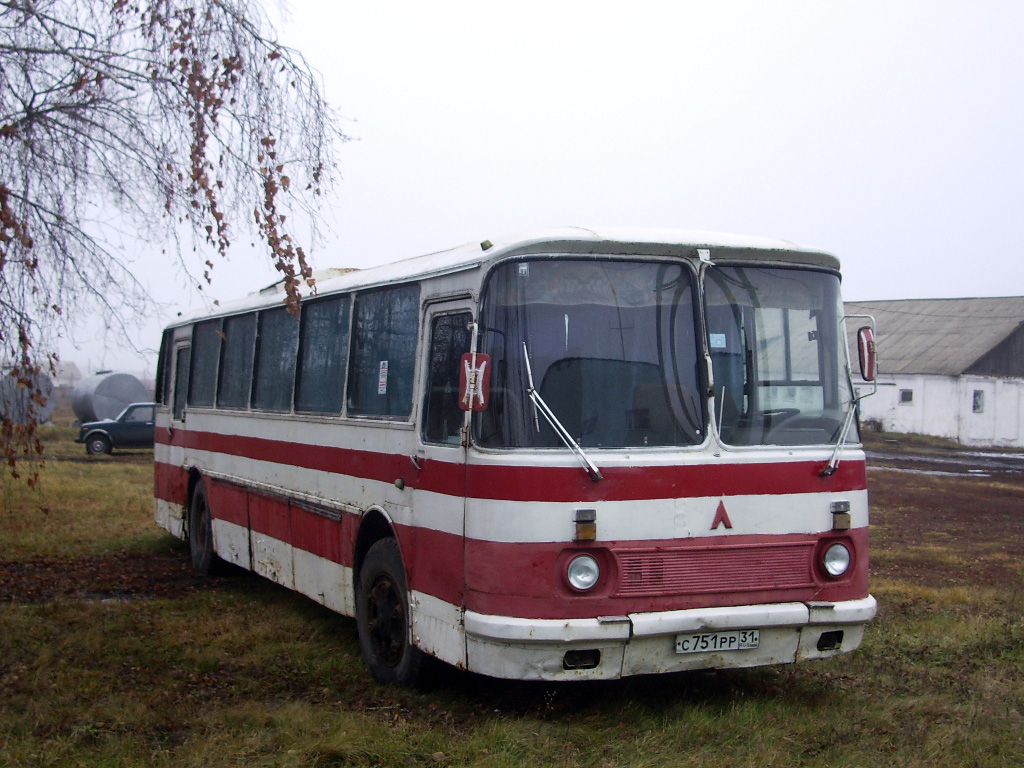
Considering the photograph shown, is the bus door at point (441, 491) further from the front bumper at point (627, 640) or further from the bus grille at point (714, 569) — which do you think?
the bus grille at point (714, 569)

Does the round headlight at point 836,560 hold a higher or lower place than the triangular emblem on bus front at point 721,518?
lower

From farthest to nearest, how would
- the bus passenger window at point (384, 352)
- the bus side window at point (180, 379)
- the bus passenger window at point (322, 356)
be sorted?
1. the bus side window at point (180, 379)
2. the bus passenger window at point (322, 356)
3. the bus passenger window at point (384, 352)

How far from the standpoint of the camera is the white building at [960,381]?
1797 inches

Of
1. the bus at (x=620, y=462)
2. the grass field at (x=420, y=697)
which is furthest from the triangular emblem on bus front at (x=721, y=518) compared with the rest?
the grass field at (x=420, y=697)

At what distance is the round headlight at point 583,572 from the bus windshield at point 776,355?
106cm

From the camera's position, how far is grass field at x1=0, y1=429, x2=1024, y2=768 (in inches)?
224

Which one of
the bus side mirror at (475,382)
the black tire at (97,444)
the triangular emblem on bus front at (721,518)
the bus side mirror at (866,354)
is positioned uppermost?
the bus side mirror at (866,354)

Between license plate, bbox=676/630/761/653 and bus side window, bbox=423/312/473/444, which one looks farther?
bus side window, bbox=423/312/473/444

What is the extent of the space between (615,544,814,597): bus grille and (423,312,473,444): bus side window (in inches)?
48.5

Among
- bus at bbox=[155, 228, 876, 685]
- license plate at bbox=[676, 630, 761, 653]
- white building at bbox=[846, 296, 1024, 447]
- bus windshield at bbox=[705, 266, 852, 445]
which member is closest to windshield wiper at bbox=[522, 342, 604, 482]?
bus at bbox=[155, 228, 876, 685]

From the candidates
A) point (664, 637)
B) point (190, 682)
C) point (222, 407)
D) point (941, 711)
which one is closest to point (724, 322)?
point (664, 637)

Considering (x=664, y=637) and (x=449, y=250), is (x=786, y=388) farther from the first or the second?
(x=449, y=250)

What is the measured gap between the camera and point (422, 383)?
23.1 feet

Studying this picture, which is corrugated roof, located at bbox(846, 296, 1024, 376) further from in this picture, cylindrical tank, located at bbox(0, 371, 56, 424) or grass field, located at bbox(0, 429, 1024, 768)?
cylindrical tank, located at bbox(0, 371, 56, 424)
